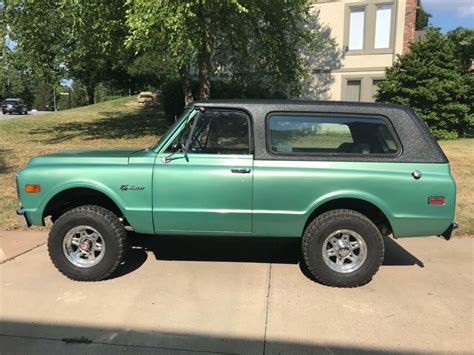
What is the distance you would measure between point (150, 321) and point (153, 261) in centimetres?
143

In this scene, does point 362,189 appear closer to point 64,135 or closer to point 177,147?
point 177,147

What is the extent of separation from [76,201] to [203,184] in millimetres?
1453

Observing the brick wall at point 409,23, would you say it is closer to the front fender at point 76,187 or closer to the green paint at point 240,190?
the green paint at point 240,190

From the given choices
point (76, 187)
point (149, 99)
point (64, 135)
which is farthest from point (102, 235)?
point (149, 99)

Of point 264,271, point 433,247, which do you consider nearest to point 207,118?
point 264,271

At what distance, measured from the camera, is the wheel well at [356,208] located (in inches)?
177

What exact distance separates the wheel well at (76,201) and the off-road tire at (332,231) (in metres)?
1.96

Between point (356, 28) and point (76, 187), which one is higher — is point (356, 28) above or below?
above

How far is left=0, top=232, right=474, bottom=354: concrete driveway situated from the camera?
3.48m

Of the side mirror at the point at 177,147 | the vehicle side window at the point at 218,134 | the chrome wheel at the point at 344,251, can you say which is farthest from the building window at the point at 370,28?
the side mirror at the point at 177,147

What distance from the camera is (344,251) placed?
4.50 metres

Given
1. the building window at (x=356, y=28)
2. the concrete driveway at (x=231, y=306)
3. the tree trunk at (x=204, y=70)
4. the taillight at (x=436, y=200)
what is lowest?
the concrete driveway at (x=231, y=306)

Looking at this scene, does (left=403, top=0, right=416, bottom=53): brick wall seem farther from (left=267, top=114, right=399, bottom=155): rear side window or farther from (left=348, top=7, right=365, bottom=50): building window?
(left=267, top=114, right=399, bottom=155): rear side window

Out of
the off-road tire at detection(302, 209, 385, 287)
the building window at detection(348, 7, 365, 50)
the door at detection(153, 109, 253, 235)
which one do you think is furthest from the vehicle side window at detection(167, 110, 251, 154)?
the building window at detection(348, 7, 365, 50)
